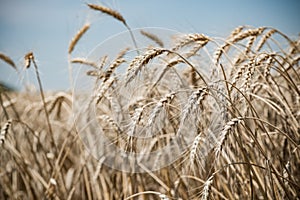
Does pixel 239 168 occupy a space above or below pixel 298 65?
below

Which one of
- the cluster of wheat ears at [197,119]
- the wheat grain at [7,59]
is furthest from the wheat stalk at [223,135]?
the wheat grain at [7,59]

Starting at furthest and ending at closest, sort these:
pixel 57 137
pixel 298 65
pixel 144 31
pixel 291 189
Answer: pixel 57 137 < pixel 144 31 < pixel 298 65 < pixel 291 189

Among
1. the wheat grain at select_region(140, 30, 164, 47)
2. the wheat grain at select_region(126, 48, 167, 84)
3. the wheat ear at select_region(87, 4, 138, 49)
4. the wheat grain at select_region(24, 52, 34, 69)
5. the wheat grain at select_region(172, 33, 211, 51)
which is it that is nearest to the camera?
the wheat grain at select_region(126, 48, 167, 84)

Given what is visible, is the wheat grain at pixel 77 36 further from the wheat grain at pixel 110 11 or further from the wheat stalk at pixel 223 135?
the wheat stalk at pixel 223 135

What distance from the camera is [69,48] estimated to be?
2199 mm

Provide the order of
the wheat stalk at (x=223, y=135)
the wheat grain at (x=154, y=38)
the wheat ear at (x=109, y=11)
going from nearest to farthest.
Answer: the wheat stalk at (x=223, y=135) < the wheat ear at (x=109, y=11) < the wheat grain at (x=154, y=38)

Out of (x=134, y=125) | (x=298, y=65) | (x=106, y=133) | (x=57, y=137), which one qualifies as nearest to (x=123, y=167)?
(x=106, y=133)

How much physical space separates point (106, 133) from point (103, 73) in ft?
2.67

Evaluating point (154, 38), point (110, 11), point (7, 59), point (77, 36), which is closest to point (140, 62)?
point (110, 11)

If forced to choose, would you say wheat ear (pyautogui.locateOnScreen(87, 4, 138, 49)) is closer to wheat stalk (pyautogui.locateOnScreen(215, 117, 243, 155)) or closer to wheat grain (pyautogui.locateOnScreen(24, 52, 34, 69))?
wheat grain (pyautogui.locateOnScreen(24, 52, 34, 69))

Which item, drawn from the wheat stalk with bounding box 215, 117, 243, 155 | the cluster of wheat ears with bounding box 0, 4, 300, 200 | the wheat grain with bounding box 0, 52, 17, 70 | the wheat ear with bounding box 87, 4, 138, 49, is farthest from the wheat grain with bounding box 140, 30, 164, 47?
the wheat stalk with bounding box 215, 117, 243, 155

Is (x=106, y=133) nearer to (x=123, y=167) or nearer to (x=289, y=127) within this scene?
(x=123, y=167)

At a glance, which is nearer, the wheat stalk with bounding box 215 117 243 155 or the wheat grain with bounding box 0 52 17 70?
the wheat stalk with bounding box 215 117 243 155

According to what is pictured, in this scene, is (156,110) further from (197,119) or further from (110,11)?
(110,11)
